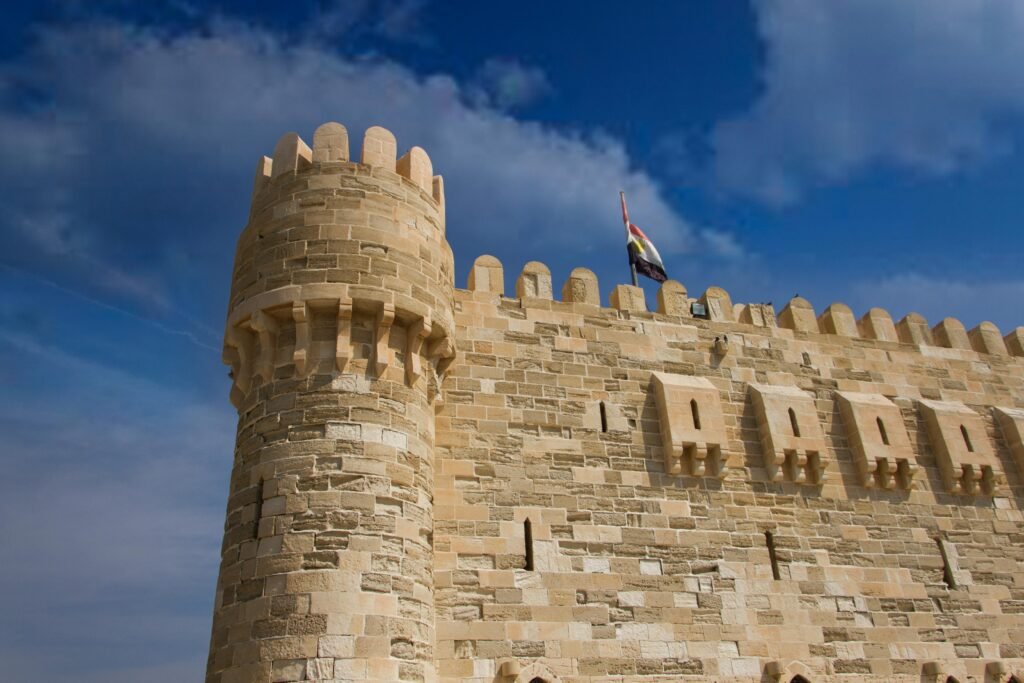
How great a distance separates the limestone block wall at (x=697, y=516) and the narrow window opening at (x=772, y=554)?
0.15ft

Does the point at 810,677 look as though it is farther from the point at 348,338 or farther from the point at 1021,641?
the point at 348,338

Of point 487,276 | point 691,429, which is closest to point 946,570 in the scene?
point 691,429

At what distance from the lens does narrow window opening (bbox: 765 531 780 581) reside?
32.5 ft

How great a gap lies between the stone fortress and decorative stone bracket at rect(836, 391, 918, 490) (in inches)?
1.5

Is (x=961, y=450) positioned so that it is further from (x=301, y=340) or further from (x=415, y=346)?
(x=301, y=340)

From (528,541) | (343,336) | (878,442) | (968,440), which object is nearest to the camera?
(343,336)

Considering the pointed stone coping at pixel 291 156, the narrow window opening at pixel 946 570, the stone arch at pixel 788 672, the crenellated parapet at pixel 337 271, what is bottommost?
the stone arch at pixel 788 672

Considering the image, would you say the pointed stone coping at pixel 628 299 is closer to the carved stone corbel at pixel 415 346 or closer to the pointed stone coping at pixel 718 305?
the pointed stone coping at pixel 718 305

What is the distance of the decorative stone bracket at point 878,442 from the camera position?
11023mm

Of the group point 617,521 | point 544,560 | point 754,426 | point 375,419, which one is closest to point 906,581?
point 754,426

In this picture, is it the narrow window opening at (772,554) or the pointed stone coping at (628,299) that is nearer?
the narrow window opening at (772,554)

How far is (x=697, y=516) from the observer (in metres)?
9.96

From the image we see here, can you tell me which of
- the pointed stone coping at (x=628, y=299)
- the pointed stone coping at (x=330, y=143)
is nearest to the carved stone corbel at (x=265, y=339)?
the pointed stone coping at (x=330, y=143)

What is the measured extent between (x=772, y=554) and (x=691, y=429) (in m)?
1.83
